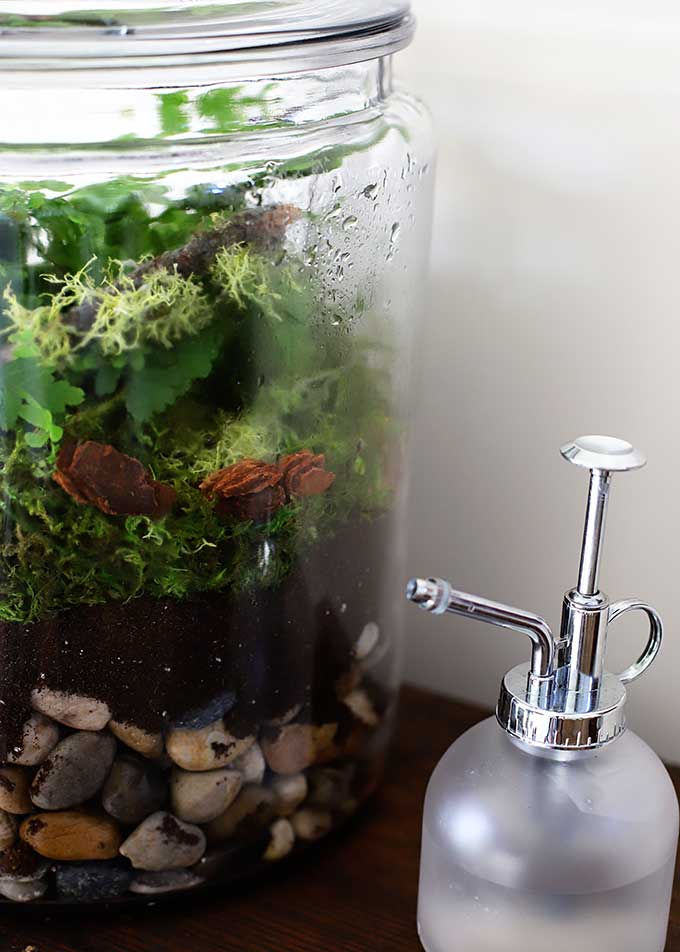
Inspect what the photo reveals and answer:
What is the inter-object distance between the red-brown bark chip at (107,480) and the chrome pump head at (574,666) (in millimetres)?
155

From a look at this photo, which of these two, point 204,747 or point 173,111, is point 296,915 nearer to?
point 204,747

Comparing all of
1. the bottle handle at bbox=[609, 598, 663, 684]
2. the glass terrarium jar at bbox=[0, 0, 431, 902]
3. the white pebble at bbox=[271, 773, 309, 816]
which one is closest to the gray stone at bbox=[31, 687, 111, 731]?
the glass terrarium jar at bbox=[0, 0, 431, 902]

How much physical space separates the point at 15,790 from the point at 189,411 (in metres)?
0.21

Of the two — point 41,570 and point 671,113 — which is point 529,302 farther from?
point 41,570

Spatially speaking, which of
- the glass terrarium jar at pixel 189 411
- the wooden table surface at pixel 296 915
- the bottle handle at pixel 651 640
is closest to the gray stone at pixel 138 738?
the glass terrarium jar at pixel 189 411

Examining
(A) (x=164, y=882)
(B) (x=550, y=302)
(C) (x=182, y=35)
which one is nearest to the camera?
(C) (x=182, y=35)

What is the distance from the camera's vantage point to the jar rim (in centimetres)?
52

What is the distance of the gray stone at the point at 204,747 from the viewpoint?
2.02ft

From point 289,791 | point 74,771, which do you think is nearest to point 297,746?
point 289,791

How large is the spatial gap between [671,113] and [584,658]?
1.07ft

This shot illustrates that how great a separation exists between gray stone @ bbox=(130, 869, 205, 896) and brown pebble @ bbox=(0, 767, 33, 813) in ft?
0.24

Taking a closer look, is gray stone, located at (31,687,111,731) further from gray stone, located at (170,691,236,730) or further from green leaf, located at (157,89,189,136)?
green leaf, located at (157,89,189,136)

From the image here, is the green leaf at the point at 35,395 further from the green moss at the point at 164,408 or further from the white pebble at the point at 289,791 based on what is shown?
the white pebble at the point at 289,791

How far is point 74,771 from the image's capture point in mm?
598
